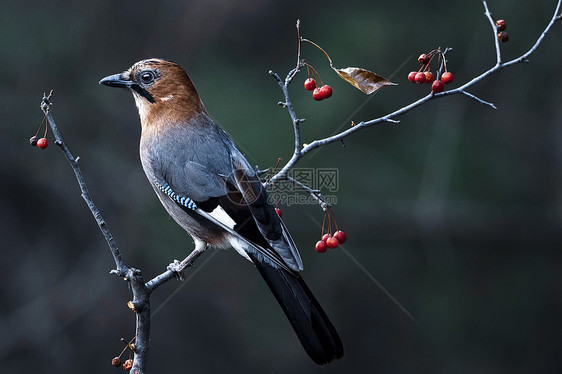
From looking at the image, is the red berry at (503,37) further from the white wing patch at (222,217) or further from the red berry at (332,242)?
Result: the white wing patch at (222,217)

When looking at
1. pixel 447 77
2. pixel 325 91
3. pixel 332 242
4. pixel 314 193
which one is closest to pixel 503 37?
pixel 447 77

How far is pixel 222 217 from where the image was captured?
8.73ft

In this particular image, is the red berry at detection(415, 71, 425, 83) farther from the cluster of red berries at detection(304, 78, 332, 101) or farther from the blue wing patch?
the blue wing patch

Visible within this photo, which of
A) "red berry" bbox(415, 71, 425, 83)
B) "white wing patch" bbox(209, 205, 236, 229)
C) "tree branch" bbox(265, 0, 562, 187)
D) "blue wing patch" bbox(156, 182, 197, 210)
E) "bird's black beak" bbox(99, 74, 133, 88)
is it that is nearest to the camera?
"tree branch" bbox(265, 0, 562, 187)

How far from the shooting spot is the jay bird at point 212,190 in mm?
2477

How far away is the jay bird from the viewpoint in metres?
2.48

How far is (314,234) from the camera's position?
4.79 m

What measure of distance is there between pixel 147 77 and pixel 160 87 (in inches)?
2.7

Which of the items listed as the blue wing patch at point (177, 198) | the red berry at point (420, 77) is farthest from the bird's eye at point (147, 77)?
the red berry at point (420, 77)

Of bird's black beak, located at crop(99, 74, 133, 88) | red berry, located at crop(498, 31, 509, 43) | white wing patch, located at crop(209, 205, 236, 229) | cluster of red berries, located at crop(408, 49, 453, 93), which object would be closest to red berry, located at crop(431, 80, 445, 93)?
cluster of red berries, located at crop(408, 49, 453, 93)

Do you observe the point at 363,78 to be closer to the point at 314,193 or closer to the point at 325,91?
the point at 325,91

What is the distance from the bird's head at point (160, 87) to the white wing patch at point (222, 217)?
0.49 m

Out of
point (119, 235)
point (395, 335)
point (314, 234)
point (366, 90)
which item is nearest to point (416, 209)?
point (314, 234)

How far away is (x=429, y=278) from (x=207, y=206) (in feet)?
8.87
